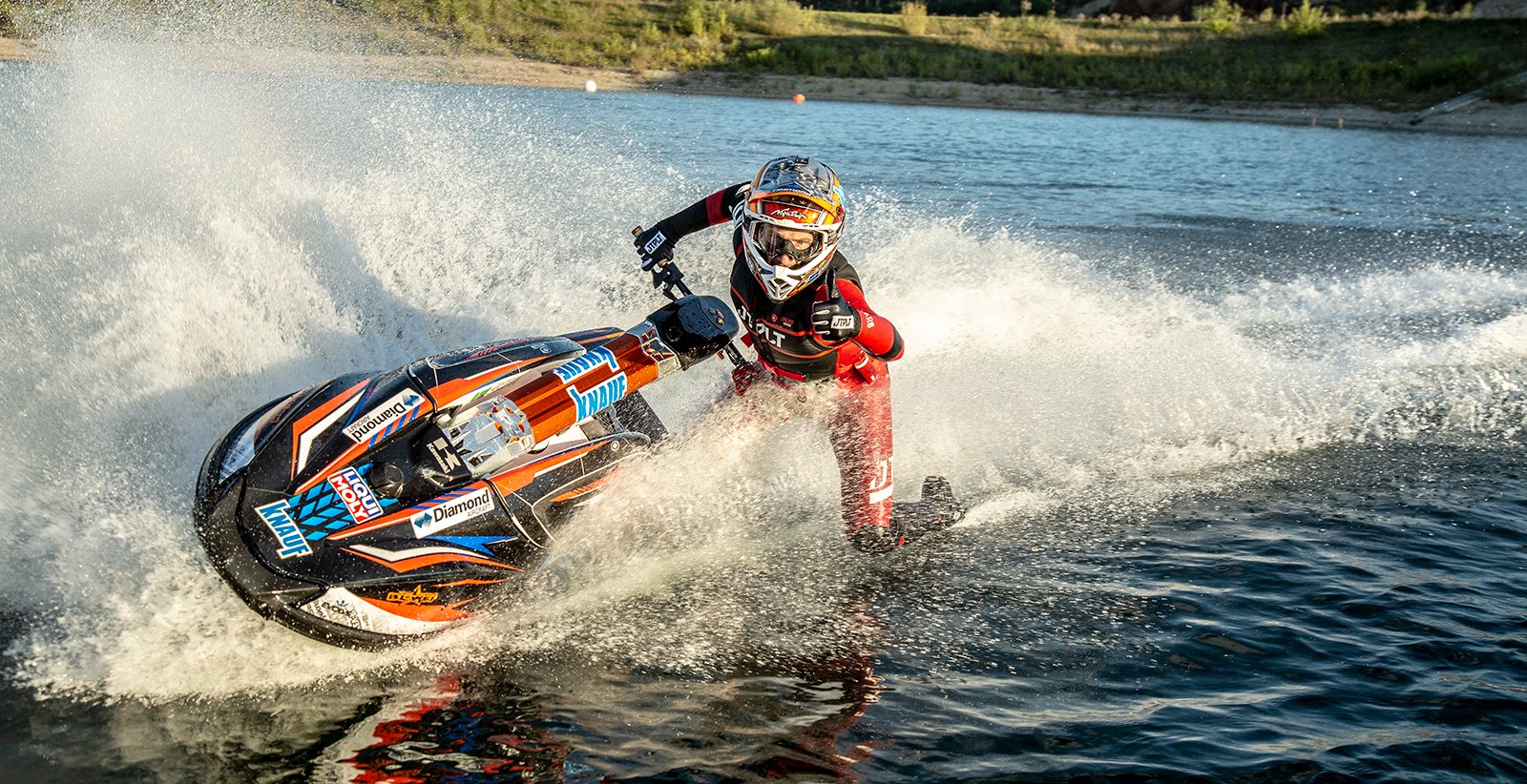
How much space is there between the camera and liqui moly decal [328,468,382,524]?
4.41m

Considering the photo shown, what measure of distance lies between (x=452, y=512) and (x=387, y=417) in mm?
468

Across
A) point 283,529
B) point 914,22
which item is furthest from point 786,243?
point 914,22

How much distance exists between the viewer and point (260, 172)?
842cm

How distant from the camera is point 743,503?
21.9 feet

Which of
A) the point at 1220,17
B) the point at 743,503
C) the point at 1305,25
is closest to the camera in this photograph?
the point at 743,503

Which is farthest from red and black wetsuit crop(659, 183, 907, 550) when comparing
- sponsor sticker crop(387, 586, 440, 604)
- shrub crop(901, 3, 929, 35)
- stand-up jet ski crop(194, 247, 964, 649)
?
shrub crop(901, 3, 929, 35)

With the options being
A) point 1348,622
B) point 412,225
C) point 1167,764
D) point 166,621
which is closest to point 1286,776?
point 1167,764

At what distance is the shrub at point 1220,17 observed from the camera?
45.8 metres

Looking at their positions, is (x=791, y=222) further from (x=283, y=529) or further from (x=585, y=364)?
(x=283, y=529)

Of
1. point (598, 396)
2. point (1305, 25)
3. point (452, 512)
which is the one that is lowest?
point (452, 512)

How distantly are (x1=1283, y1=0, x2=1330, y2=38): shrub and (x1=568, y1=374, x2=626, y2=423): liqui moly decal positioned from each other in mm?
45280

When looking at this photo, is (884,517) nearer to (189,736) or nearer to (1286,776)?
(1286,776)

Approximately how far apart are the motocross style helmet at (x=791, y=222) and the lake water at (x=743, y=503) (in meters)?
1.11

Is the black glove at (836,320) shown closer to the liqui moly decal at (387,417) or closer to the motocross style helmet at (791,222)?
the motocross style helmet at (791,222)
